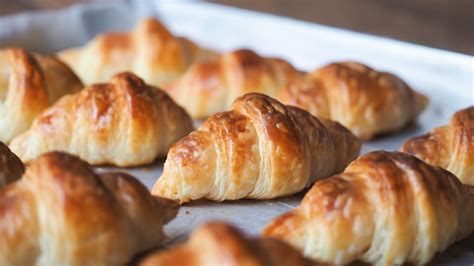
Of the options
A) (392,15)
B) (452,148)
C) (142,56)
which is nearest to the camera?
(452,148)

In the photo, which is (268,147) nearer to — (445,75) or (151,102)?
(151,102)

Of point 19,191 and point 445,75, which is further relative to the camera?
point 445,75

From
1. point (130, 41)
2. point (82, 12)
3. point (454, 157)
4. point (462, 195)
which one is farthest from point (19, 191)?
point (82, 12)

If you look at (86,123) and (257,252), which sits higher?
(257,252)

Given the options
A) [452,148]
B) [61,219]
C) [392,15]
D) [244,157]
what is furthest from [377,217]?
[392,15]

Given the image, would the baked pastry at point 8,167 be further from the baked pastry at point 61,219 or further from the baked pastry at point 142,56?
the baked pastry at point 142,56

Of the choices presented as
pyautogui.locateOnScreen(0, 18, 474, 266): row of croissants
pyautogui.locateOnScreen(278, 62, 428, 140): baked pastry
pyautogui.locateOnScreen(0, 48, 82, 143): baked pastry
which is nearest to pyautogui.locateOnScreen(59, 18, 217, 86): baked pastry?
→ pyautogui.locateOnScreen(0, 18, 474, 266): row of croissants

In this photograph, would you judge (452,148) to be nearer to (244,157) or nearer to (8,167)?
(244,157)
